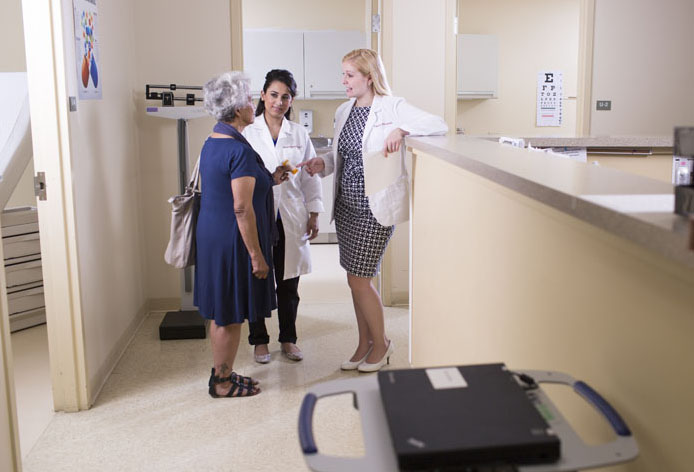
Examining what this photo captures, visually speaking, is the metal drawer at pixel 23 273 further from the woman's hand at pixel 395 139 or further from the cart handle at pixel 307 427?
the cart handle at pixel 307 427

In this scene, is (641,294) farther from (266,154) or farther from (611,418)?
(266,154)

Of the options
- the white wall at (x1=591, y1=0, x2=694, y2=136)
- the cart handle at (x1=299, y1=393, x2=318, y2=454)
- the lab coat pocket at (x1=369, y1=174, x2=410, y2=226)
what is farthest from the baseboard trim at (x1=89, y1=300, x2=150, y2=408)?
the white wall at (x1=591, y1=0, x2=694, y2=136)

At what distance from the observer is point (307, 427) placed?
976 millimetres

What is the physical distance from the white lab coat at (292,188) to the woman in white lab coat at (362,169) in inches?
5.8

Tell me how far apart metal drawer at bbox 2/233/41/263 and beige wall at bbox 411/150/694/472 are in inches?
114

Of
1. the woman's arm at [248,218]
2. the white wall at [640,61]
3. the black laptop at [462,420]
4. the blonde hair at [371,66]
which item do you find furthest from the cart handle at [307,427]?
the white wall at [640,61]

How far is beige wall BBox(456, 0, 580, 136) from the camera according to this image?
24.0 ft

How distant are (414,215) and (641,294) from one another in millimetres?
1902

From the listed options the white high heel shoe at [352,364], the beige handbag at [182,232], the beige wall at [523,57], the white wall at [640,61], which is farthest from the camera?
the beige wall at [523,57]

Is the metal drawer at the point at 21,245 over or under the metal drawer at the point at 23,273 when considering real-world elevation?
over

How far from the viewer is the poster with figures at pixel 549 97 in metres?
7.46

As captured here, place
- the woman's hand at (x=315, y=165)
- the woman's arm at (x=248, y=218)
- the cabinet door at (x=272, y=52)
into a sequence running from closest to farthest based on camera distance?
the woman's arm at (x=248, y=218) < the woman's hand at (x=315, y=165) < the cabinet door at (x=272, y=52)

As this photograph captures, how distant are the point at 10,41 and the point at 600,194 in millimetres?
4756

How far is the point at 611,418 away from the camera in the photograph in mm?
991
